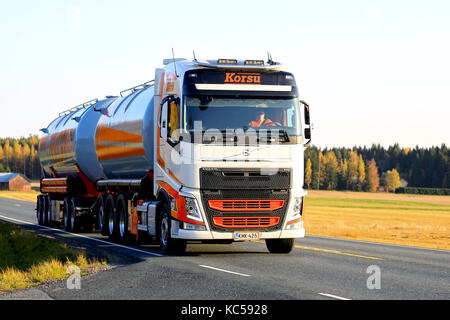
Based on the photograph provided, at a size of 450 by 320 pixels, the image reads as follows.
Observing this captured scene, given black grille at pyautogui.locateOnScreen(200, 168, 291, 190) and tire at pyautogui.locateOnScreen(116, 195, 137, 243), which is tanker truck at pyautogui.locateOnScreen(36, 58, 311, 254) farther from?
tire at pyautogui.locateOnScreen(116, 195, 137, 243)

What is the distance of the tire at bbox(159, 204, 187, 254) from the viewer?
1541 centimetres

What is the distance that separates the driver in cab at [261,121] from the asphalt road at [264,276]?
2.81 m

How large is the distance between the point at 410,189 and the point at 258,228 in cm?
15905

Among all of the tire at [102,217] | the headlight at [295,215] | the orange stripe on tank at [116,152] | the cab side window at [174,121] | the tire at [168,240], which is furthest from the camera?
the tire at [102,217]

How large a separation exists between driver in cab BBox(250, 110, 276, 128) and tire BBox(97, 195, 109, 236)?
8950mm

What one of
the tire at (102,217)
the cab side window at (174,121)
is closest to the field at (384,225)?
the tire at (102,217)

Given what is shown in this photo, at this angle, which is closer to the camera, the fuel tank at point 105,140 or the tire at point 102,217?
the fuel tank at point 105,140

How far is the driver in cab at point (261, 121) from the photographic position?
14367 mm

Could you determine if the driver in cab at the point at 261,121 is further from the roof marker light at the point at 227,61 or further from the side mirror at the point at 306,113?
the roof marker light at the point at 227,61

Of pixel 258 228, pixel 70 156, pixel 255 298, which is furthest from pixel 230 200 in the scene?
pixel 70 156

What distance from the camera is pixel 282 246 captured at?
16109mm

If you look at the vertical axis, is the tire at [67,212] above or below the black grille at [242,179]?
below

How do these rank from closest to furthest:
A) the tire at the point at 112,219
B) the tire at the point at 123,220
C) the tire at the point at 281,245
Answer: the tire at the point at 281,245 < the tire at the point at 123,220 < the tire at the point at 112,219
